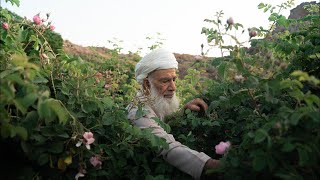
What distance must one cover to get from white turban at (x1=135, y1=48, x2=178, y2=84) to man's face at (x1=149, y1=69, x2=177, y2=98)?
4 centimetres

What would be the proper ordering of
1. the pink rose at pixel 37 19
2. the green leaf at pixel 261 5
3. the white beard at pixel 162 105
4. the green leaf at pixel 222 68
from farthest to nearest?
the green leaf at pixel 261 5
the white beard at pixel 162 105
the pink rose at pixel 37 19
the green leaf at pixel 222 68

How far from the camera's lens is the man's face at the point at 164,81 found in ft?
10.7

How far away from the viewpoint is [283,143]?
140 cm

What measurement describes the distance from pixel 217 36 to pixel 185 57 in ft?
66.3

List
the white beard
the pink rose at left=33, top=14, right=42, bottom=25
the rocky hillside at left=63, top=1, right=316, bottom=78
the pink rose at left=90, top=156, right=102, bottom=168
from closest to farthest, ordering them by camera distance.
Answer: the pink rose at left=90, top=156, right=102, bottom=168 < the pink rose at left=33, top=14, right=42, bottom=25 < the white beard < the rocky hillside at left=63, top=1, right=316, bottom=78

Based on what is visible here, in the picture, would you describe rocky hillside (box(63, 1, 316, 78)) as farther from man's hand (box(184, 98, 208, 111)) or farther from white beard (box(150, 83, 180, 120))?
man's hand (box(184, 98, 208, 111))

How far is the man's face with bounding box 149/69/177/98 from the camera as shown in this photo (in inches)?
128

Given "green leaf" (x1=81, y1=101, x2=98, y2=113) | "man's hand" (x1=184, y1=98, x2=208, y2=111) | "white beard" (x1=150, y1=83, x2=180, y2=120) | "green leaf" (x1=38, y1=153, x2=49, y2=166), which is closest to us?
"green leaf" (x1=38, y1=153, x2=49, y2=166)

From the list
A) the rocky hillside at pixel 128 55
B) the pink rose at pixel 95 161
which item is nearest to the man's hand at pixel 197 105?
the pink rose at pixel 95 161

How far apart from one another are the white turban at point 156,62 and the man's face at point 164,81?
0.04 m

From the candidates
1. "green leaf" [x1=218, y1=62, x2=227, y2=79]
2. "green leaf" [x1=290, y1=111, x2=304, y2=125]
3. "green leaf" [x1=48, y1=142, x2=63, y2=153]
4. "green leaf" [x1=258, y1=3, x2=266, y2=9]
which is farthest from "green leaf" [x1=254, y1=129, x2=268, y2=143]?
"green leaf" [x1=258, y1=3, x2=266, y2=9]

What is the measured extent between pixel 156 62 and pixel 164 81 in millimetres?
178

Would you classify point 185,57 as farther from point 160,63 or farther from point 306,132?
point 306,132

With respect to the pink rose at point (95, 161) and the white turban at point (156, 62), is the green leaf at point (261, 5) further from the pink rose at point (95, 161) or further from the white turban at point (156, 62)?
the pink rose at point (95, 161)
